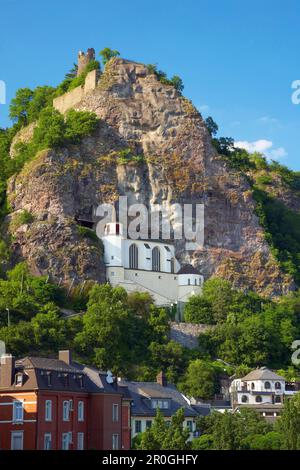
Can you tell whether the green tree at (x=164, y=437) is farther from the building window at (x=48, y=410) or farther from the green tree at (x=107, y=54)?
the green tree at (x=107, y=54)

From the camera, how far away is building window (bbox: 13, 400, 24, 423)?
67.1 meters

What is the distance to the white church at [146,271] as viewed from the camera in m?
128

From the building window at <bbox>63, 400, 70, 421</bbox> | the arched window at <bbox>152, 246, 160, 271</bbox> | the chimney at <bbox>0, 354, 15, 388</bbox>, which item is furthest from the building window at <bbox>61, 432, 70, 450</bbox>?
the arched window at <bbox>152, 246, 160, 271</bbox>

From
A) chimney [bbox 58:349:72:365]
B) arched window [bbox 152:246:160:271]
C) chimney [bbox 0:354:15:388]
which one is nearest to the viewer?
chimney [bbox 0:354:15:388]

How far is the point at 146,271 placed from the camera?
129875 mm

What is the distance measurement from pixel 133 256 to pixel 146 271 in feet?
9.02

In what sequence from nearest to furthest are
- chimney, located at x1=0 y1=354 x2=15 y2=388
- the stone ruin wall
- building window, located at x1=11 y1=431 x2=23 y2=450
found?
building window, located at x1=11 y1=431 x2=23 y2=450 → chimney, located at x1=0 y1=354 x2=15 y2=388 → the stone ruin wall

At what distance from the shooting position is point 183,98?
14688 centimetres

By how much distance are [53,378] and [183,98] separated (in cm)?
8360

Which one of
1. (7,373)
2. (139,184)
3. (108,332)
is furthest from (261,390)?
(7,373)

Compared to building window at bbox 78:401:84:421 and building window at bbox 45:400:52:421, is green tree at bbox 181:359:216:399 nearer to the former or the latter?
building window at bbox 78:401:84:421

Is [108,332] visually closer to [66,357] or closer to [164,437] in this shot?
[66,357]

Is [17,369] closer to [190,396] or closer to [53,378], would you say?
[53,378]
